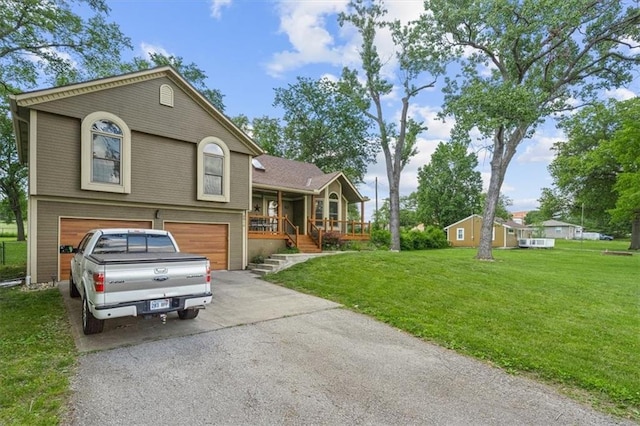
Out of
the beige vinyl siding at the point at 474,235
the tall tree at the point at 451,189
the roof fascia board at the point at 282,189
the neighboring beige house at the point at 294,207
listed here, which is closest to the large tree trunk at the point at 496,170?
the neighboring beige house at the point at 294,207

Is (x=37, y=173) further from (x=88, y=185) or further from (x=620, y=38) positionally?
(x=620, y=38)

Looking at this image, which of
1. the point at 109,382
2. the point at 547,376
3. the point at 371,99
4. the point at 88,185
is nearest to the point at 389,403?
the point at 547,376

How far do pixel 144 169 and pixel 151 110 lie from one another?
2.07m

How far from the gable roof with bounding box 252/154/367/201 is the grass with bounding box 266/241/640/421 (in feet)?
16.4

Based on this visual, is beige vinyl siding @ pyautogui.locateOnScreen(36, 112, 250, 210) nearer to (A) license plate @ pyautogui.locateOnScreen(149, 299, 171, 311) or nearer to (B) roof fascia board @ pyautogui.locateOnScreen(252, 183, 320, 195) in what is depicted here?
(B) roof fascia board @ pyautogui.locateOnScreen(252, 183, 320, 195)

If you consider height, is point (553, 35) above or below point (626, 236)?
above

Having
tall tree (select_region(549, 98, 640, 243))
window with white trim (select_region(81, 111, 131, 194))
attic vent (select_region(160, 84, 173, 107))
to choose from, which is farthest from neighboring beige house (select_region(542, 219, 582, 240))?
window with white trim (select_region(81, 111, 131, 194))

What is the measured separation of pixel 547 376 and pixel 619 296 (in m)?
7.58

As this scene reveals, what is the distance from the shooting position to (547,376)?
4242 millimetres

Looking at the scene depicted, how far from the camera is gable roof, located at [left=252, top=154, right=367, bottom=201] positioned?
16.0m

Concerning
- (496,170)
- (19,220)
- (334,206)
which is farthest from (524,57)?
(19,220)

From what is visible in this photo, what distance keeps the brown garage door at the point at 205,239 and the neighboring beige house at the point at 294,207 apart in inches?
48.8

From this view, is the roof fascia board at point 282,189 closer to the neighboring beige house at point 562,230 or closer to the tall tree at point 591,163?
the tall tree at point 591,163

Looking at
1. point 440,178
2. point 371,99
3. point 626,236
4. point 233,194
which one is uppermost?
point 371,99
